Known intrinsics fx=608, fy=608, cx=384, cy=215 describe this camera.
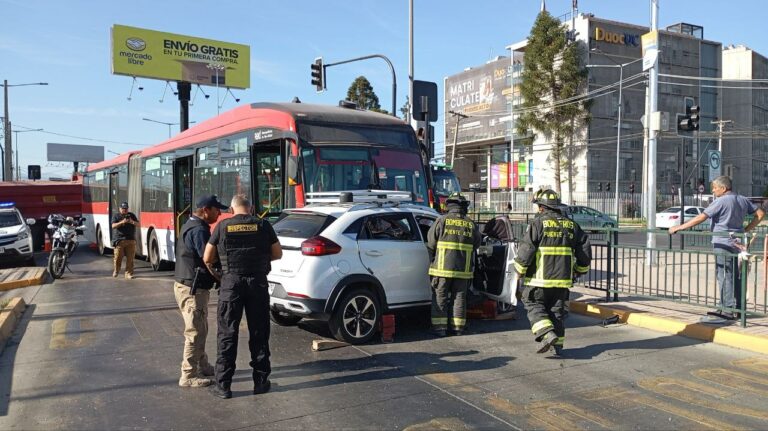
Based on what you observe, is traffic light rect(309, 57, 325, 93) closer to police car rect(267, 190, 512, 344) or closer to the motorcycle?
the motorcycle

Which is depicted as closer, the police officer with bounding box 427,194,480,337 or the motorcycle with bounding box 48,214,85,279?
the police officer with bounding box 427,194,480,337

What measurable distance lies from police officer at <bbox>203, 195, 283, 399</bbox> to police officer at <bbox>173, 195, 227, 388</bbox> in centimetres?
18

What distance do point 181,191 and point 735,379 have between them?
11.7m

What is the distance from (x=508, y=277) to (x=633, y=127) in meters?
51.7

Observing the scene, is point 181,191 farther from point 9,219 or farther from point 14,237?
point 9,219

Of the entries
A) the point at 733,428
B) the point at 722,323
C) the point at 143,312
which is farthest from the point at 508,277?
the point at 143,312

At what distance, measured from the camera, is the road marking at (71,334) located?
7.39 metres

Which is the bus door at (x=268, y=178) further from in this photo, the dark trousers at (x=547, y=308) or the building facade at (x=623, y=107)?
the building facade at (x=623, y=107)

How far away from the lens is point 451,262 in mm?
7449

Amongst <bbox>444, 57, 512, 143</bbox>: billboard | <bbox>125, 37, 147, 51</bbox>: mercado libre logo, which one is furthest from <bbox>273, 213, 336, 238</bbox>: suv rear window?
<bbox>444, 57, 512, 143</bbox>: billboard

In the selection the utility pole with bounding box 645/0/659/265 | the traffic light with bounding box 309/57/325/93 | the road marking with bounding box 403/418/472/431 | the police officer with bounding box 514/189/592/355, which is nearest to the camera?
the road marking with bounding box 403/418/472/431

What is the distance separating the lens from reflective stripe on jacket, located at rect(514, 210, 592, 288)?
679 cm

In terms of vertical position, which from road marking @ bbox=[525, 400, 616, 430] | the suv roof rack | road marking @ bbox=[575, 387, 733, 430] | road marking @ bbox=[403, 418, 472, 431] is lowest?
road marking @ bbox=[575, 387, 733, 430]

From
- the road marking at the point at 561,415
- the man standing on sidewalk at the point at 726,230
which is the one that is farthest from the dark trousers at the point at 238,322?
the man standing on sidewalk at the point at 726,230
